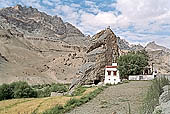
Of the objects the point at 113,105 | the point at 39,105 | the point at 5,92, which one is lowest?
the point at 5,92

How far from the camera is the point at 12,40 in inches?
5094

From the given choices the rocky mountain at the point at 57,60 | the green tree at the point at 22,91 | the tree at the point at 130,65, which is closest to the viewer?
the tree at the point at 130,65

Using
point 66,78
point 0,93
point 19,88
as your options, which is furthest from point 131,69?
point 66,78

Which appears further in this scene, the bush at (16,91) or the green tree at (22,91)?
the bush at (16,91)

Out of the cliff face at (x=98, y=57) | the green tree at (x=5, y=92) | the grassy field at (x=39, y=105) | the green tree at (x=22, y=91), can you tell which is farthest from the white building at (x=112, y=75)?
the green tree at (x=5, y=92)

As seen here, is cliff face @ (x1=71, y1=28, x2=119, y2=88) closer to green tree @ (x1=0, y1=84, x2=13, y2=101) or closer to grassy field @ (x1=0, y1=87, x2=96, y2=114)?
grassy field @ (x1=0, y1=87, x2=96, y2=114)

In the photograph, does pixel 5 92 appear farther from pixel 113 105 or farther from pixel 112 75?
pixel 113 105

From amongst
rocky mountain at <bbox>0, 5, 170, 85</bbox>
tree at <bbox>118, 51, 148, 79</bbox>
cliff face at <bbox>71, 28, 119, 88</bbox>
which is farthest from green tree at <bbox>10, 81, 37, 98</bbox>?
tree at <bbox>118, 51, 148, 79</bbox>

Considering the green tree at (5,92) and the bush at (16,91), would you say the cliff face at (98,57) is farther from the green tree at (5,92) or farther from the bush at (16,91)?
the green tree at (5,92)

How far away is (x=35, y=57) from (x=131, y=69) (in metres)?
88.6

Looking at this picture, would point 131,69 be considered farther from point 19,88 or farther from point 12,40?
point 12,40

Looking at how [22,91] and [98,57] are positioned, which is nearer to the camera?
[98,57]

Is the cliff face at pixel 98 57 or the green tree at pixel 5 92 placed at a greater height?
the cliff face at pixel 98 57

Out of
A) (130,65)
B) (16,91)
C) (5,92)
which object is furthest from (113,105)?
(5,92)
